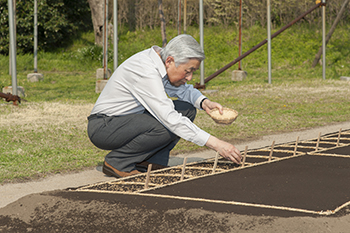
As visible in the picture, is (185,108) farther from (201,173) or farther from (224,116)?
(201,173)

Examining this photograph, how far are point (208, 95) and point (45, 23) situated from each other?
33.9ft

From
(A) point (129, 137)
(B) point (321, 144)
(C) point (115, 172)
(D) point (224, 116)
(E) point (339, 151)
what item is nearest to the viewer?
(A) point (129, 137)

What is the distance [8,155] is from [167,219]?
96.1 inches

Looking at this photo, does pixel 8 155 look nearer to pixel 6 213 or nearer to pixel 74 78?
pixel 6 213

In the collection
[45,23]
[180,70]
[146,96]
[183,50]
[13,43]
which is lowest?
[146,96]

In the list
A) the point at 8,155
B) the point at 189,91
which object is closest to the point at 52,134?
the point at 8,155

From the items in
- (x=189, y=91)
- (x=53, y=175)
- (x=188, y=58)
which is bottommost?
(x=53, y=175)

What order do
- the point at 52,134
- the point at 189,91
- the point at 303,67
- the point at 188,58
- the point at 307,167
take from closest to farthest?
the point at 188,58 → the point at 307,167 → the point at 189,91 → the point at 52,134 → the point at 303,67

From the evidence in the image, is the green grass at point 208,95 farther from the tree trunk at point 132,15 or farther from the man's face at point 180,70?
the man's face at point 180,70

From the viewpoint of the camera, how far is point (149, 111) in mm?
2930

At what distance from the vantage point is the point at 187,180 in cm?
294

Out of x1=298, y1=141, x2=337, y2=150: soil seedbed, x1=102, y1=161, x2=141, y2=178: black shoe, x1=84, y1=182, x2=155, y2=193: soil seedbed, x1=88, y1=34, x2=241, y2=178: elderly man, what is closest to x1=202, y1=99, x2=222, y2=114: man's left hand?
x1=88, y1=34, x2=241, y2=178: elderly man

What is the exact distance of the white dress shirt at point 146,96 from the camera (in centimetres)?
277

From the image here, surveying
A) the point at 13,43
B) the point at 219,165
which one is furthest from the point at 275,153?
the point at 13,43
